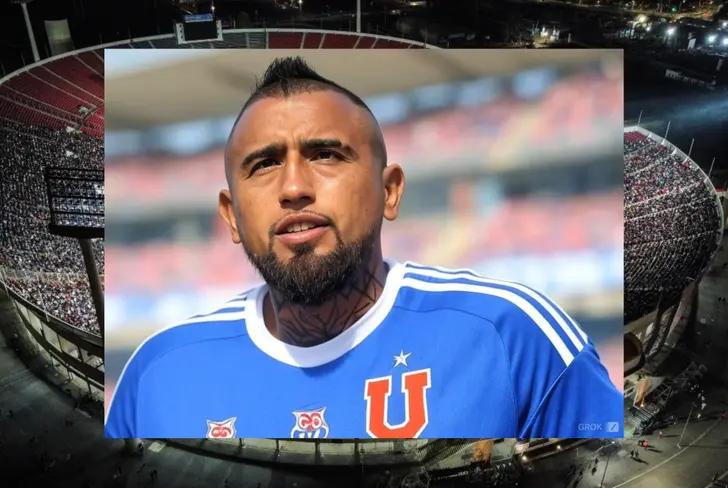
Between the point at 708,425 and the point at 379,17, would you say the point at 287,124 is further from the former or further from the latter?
the point at 708,425

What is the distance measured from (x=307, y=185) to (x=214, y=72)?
1.02m

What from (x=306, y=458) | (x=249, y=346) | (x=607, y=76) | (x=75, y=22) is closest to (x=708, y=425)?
(x=607, y=76)

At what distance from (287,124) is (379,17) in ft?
6.27

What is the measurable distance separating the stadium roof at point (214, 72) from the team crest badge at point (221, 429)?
190cm

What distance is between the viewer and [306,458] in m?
3.77

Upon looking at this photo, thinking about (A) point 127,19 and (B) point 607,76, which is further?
(A) point 127,19

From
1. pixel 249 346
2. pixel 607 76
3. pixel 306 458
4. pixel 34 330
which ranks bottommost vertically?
pixel 306 458

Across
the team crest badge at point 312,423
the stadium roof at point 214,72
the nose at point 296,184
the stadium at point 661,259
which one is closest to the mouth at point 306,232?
the nose at point 296,184

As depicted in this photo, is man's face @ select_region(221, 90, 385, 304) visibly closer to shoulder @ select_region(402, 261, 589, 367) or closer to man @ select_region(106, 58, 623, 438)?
man @ select_region(106, 58, 623, 438)

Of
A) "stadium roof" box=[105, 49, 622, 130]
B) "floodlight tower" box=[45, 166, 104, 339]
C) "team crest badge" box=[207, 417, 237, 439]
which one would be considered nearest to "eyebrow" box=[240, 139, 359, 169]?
"stadium roof" box=[105, 49, 622, 130]

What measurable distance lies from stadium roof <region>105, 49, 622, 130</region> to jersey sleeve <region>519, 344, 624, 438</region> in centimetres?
182

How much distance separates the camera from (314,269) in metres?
2.69

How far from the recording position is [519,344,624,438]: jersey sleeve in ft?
9.37

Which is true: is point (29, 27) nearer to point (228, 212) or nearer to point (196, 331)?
point (228, 212)
